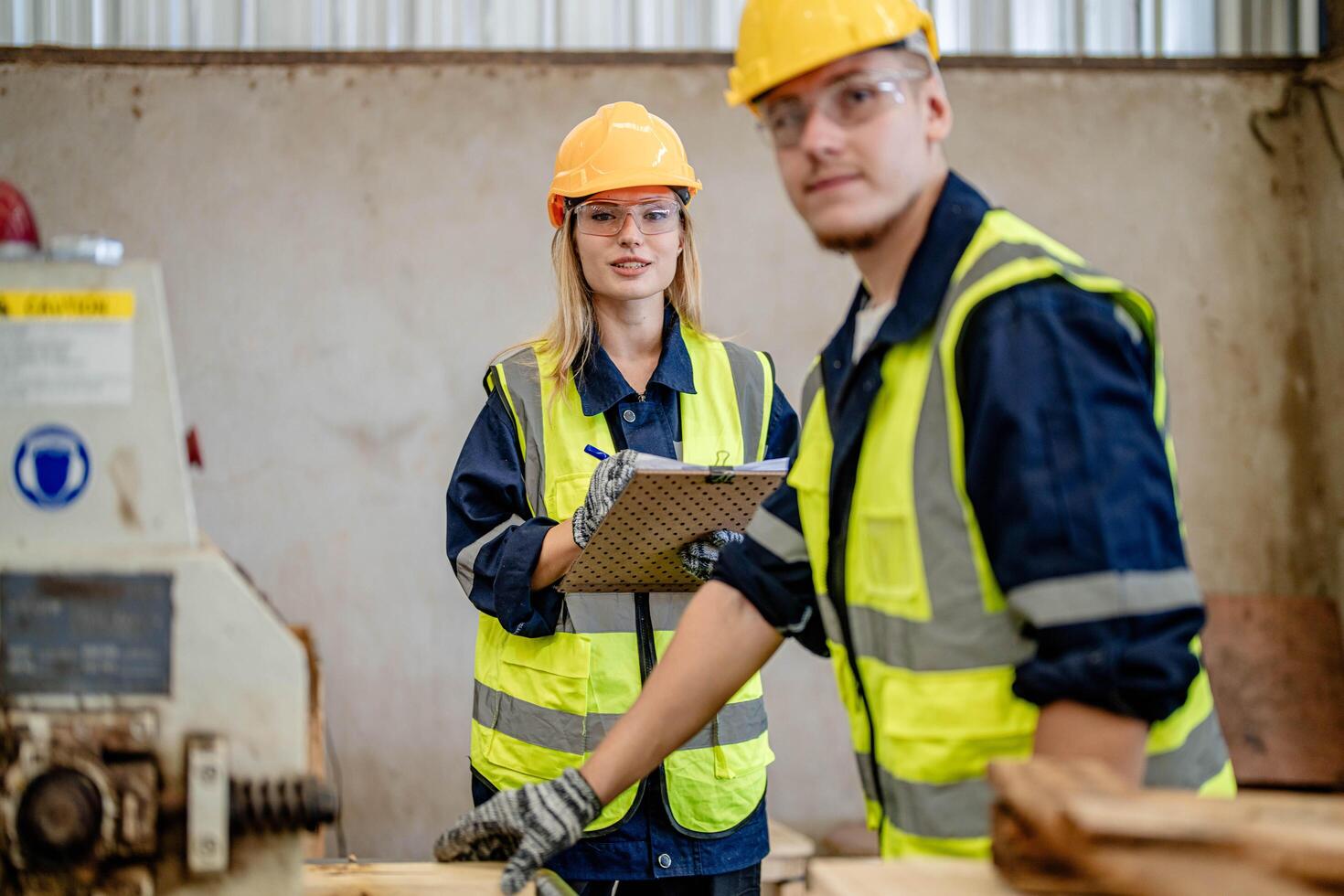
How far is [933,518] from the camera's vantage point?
117cm

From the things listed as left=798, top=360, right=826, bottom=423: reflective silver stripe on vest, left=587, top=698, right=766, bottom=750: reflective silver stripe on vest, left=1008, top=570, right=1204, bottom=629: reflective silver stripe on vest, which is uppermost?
left=798, top=360, right=826, bottom=423: reflective silver stripe on vest

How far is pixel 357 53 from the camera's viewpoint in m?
3.69

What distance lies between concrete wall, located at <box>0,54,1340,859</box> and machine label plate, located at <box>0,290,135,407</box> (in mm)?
2564

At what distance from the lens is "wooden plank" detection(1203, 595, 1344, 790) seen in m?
3.35

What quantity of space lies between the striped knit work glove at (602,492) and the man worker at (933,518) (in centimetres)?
46

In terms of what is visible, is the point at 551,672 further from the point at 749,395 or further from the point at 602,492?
the point at 749,395

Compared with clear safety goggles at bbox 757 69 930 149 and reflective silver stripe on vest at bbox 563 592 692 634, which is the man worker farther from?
reflective silver stripe on vest at bbox 563 592 692 634

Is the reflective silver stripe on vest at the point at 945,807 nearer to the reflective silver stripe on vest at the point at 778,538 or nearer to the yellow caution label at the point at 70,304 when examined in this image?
the reflective silver stripe on vest at the point at 778,538

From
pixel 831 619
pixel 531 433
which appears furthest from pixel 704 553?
pixel 831 619

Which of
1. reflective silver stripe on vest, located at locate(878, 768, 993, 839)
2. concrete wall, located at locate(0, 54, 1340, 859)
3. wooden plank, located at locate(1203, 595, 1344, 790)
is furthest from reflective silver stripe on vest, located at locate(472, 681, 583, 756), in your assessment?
wooden plank, located at locate(1203, 595, 1344, 790)

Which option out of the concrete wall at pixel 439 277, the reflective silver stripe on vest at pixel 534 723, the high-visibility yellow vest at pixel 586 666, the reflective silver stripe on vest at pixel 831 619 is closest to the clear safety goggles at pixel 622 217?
the high-visibility yellow vest at pixel 586 666

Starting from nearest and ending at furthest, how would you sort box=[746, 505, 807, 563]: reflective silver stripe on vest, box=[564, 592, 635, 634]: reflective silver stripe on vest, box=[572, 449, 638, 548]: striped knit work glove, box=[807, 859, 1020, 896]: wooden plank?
1. box=[807, 859, 1020, 896]: wooden plank
2. box=[746, 505, 807, 563]: reflective silver stripe on vest
3. box=[572, 449, 638, 548]: striped knit work glove
4. box=[564, 592, 635, 634]: reflective silver stripe on vest

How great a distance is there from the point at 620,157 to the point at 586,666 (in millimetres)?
906

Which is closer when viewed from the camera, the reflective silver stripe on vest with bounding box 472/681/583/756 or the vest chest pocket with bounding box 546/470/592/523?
the reflective silver stripe on vest with bounding box 472/681/583/756
